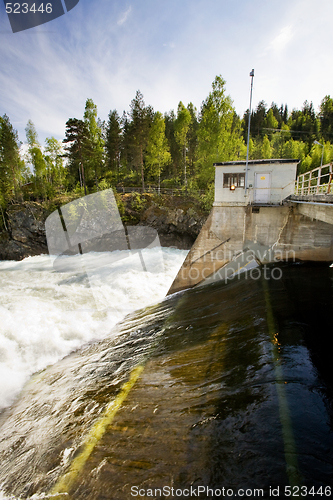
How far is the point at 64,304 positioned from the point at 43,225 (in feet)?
75.1

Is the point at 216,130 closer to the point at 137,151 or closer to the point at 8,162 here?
the point at 137,151

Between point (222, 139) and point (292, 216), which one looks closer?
point (292, 216)

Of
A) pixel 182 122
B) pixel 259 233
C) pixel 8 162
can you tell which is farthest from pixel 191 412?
pixel 8 162

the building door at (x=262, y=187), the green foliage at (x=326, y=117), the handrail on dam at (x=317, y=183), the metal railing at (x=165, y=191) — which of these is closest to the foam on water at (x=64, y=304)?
the building door at (x=262, y=187)

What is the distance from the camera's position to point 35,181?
38.0 meters

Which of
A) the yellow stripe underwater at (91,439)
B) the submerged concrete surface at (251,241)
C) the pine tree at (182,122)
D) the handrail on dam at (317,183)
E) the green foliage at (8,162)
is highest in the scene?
the pine tree at (182,122)

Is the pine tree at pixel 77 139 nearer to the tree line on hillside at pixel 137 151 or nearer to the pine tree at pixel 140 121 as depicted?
the tree line on hillside at pixel 137 151

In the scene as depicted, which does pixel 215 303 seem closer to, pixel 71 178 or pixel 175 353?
pixel 175 353

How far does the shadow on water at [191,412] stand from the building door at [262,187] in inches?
372

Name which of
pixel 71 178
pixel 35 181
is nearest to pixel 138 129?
pixel 71 178

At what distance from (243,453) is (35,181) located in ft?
146

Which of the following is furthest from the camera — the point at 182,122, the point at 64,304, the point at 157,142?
the point at 182,122

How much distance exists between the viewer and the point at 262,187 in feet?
50.5

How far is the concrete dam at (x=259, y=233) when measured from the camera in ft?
44.6
